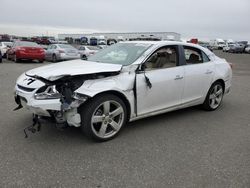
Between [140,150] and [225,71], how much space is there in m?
3.22

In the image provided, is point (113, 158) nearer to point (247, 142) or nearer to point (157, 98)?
point (157, 98)

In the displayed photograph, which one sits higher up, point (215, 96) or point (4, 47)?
point (4, 47)

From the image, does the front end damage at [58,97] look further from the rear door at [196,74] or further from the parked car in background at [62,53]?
the parked car in background at [62,53]

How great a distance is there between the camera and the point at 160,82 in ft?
14.3

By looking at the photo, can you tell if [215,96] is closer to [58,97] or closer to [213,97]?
[213,97]

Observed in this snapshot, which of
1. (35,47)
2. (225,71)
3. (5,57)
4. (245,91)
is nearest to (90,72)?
(225,71)

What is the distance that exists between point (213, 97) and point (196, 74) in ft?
3.13

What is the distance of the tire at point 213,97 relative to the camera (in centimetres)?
552

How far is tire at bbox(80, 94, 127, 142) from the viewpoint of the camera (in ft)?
11.9

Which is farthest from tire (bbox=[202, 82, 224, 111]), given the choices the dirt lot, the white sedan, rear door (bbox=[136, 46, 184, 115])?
rear door (bbox=[136, 46, 184, 115])

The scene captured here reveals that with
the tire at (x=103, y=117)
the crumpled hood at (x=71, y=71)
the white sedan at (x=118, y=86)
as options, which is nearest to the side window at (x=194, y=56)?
the white sedan at (x=118, y=86)

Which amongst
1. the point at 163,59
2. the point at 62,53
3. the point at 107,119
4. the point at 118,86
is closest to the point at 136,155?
the point at 107,119

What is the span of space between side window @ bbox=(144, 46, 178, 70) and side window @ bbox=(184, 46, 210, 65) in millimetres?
357

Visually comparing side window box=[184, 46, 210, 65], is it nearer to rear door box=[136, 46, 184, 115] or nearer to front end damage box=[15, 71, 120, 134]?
rear door box=[136, 46, 184, 115]
